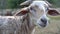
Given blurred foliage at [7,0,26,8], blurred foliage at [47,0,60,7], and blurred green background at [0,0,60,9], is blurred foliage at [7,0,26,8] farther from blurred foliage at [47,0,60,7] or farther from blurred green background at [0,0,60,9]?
blurred foliage at [47,0,60,7]

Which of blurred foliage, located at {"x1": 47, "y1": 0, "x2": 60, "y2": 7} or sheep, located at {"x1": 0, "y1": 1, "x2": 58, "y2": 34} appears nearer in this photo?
sheep, located at {"x1": 0, "y1": 1, "x2": 58, "y2": 34}

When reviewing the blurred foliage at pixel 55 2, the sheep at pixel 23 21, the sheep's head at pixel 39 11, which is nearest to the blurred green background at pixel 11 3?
the blurred foliage at pixel 55 2

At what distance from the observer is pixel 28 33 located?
5906 mm

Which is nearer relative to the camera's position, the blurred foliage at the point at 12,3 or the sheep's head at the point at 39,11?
the sheep's head at the point at 39,11

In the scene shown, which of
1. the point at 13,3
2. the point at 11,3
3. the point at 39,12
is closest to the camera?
the point at 39,12


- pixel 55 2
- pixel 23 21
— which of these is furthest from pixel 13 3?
pixel 23 21

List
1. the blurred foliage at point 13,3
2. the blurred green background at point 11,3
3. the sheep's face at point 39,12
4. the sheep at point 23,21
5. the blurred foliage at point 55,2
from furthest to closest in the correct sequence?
the blurred green background at point 11,3 → the blurred foliage at point 13,3 → the blurred foliage at point 55,2 → the sheep at point 23,21 → the sheep's face at point 39,12

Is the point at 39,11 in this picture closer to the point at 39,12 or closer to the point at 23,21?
Answer: the point at 39,12

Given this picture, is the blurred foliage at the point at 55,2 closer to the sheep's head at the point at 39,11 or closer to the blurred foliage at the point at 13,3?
the blurred foliage at the point at 13,3

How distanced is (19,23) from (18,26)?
0.28 feet

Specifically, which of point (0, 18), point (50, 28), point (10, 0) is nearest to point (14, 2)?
point (10, 0)

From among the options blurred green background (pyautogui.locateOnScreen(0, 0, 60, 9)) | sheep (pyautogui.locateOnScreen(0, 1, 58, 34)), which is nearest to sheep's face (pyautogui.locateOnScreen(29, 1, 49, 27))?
sheep (pyautogui.locateOnScreen(0, 1, 58, 34))

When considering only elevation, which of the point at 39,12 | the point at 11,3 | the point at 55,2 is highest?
the point at 39,12

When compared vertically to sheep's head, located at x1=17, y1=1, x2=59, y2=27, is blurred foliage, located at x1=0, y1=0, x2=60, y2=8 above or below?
below
